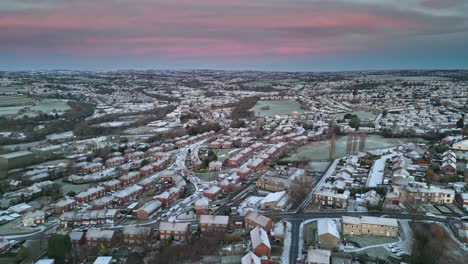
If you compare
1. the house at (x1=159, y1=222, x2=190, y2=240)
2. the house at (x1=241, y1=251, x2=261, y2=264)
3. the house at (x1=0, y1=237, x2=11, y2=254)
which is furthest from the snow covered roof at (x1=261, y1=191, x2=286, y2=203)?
the house at (x1=0, y1=237, x2=11, y2=254)

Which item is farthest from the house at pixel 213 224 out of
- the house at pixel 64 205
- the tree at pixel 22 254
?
the house at pixel 64 205

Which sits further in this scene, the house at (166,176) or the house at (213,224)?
the house at (166,176)

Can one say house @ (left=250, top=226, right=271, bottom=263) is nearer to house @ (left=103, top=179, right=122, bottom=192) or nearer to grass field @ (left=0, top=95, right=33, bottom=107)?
house @ (left=103, top=179, right=122, bottom=192)

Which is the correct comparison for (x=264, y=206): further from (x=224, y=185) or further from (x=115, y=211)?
(x=115, y=211)

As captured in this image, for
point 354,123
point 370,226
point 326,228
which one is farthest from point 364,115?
point 326,228

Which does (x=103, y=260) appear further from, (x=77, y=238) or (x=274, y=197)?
(x=274, y=197)

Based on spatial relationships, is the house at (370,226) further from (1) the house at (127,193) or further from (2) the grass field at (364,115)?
(2) the grass field at (364,115)

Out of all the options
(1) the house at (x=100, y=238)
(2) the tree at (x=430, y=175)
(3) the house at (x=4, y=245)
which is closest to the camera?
(3) the house at (x=4, y=245)

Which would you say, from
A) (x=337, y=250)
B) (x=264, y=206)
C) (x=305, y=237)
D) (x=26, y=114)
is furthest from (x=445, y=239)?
(x=26, y=114)
